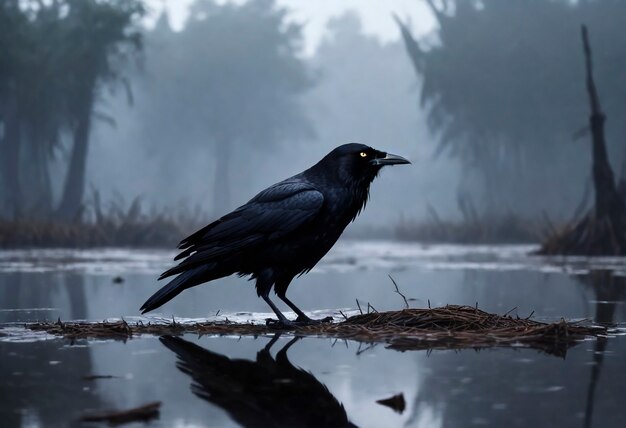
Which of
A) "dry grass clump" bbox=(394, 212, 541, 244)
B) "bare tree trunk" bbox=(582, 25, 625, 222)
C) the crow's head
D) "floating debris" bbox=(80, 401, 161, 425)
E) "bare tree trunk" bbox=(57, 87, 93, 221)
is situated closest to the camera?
"floating debris" bbox=(80, 401, 161, 425)

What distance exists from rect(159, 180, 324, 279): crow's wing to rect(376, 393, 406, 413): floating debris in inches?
94.6

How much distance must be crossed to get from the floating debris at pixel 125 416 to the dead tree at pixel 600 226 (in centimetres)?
1368

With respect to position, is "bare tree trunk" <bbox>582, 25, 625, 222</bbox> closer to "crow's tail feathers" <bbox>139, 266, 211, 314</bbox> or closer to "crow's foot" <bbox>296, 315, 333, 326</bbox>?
"crow's foot" <bbox>296, 315, 333, 326</bbox>

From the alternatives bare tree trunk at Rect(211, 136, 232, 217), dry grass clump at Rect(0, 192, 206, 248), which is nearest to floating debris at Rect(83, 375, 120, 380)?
dry grass clump at Rect(0, 192, 206, 248)

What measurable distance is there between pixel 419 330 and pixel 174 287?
138 centimetres

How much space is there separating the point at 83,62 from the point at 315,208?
2618 cm

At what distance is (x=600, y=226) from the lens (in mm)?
15844

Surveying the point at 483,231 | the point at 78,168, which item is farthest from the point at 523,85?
the point at 78,168

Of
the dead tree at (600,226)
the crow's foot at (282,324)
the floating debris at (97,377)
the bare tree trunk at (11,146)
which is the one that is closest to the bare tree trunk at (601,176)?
the dead tree at (600,226)

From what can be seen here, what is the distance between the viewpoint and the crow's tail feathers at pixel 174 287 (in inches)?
204

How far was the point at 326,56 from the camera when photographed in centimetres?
9081

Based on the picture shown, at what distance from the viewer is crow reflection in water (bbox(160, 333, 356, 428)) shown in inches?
110

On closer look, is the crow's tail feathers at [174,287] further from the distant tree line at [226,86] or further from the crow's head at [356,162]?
the distant tree line at [226,86]

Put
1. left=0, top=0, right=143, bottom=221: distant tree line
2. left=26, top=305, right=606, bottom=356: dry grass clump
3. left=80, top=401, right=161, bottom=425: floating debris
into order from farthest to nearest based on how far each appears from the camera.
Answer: left=0, top=0, right=143, bottom=221: distant tree line → left=26, top=305, right=606, bottom=356: dry grass clump → left=80, top=401, right=161, bottom=425: floating debris
